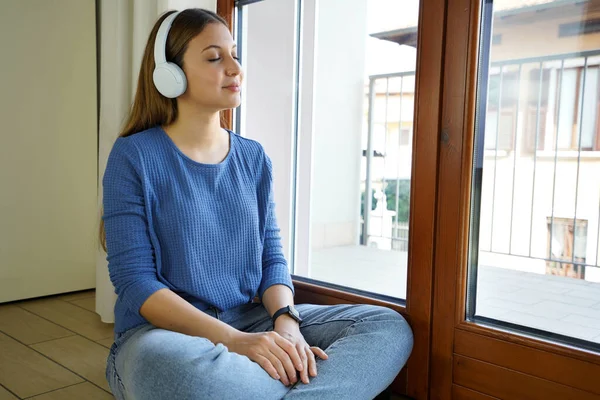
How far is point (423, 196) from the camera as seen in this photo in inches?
52.3

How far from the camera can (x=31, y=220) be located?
7.22 feet

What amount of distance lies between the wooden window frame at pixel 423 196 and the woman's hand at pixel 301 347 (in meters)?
0.32

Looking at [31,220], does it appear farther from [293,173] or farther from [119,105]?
[293,173]

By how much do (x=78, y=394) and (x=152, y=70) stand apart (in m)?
0.85

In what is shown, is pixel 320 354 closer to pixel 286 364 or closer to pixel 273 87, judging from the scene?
pixel 286 364

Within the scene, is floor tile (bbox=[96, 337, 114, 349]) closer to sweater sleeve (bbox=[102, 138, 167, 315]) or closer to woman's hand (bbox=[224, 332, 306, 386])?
sweater sleeve (bbox=[102, 138, 167, 315])

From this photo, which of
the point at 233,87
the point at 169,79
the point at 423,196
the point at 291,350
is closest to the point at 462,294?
the point at 423,196

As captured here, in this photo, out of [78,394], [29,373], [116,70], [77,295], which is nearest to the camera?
[78,394]

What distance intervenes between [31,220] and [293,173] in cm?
112

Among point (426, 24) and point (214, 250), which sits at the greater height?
point (426, 24)

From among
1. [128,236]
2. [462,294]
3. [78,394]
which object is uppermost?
[128,236]

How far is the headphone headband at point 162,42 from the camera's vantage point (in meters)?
1.29

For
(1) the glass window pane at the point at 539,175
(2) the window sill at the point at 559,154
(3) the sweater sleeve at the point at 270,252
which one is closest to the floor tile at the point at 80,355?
(3) the sweater sleeve at the point at 270,252

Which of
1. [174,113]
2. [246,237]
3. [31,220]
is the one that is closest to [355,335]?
[246,237]
